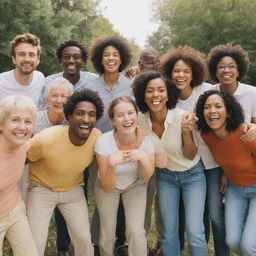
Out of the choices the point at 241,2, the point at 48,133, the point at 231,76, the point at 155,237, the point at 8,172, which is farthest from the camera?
the point at 241,2

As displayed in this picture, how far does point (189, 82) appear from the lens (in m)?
4.92

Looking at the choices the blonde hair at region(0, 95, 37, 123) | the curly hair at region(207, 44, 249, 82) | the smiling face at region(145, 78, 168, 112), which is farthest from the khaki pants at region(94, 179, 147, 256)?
the curly hair at region(207, 44, 249, 82)

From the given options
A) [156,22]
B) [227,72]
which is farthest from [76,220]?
[156,22]

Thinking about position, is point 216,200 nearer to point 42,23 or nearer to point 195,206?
point 195,206

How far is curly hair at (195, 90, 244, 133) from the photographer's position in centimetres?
443

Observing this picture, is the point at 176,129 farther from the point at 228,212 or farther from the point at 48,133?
the point at 48,133

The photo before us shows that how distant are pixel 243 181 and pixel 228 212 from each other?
426mm

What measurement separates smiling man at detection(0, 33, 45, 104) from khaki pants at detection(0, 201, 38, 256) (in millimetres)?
1848

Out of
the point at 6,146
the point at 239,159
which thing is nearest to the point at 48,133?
the point at 6,146

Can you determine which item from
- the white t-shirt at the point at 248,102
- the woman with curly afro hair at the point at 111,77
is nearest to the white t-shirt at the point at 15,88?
the woman with curly afro hair at the point at 111,77

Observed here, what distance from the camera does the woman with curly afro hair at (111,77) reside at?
5.24 metres

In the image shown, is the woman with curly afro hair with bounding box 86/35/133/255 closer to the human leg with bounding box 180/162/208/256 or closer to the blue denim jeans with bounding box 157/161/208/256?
the blue denim jeans with bounding box 157/161/208/256

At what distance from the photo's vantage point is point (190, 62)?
16.5 feet

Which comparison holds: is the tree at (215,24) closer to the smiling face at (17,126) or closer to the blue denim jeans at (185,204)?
the blue denim jeans at (185,204)
